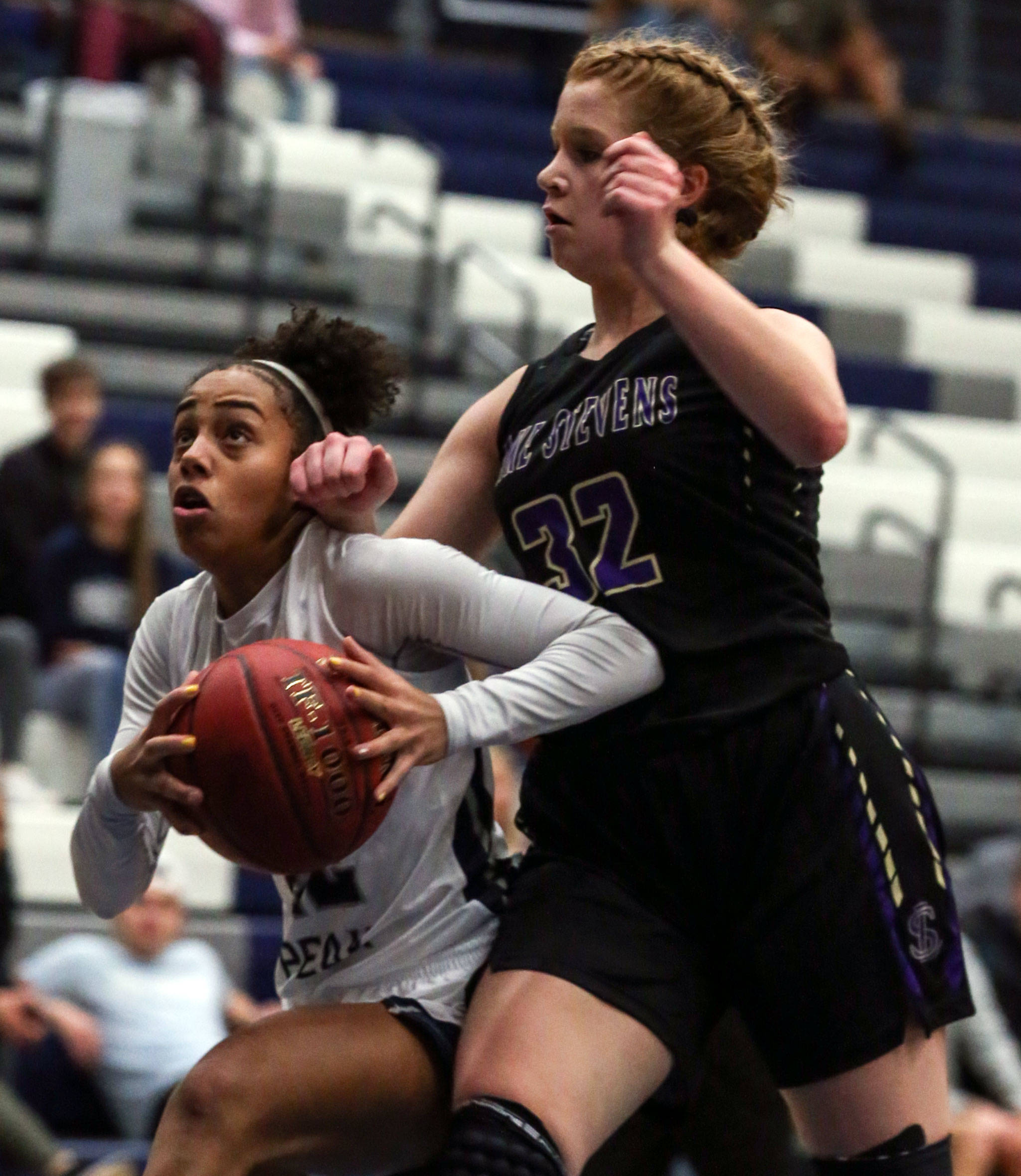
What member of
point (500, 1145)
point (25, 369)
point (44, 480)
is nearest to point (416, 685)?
point (500, 1145)

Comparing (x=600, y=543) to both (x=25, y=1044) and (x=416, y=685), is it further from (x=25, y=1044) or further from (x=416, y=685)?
(x=25, y=1044)

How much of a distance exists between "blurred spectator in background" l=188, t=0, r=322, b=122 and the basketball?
746 cm

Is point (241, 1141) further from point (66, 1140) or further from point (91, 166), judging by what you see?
point (91, 166)

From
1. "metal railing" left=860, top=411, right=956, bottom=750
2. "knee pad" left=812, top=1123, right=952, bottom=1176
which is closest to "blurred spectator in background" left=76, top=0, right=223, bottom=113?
"metal railing" left=860, top=411, right=956, bottom=750

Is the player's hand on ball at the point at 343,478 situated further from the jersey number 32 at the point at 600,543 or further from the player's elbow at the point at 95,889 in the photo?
the player's elbow at the point at 95,889

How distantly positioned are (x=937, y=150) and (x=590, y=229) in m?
9.86

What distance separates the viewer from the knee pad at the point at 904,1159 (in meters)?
2.49

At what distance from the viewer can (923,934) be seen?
100.0 inches

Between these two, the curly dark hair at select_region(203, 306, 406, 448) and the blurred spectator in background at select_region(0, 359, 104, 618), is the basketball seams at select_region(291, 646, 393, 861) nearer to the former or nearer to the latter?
the curly dark hair at select_region(203, 306, 406, 448)

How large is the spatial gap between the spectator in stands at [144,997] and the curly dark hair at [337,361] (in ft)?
8.29

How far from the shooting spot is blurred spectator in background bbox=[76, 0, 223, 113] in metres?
8.65

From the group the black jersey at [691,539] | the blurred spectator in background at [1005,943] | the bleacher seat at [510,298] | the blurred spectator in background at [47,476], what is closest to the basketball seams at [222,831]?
the black jersey at [691,539]

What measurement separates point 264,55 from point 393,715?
784 centimetres

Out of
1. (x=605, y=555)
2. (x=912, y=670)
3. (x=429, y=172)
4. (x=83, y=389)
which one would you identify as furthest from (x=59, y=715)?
(x=429, y=172)
